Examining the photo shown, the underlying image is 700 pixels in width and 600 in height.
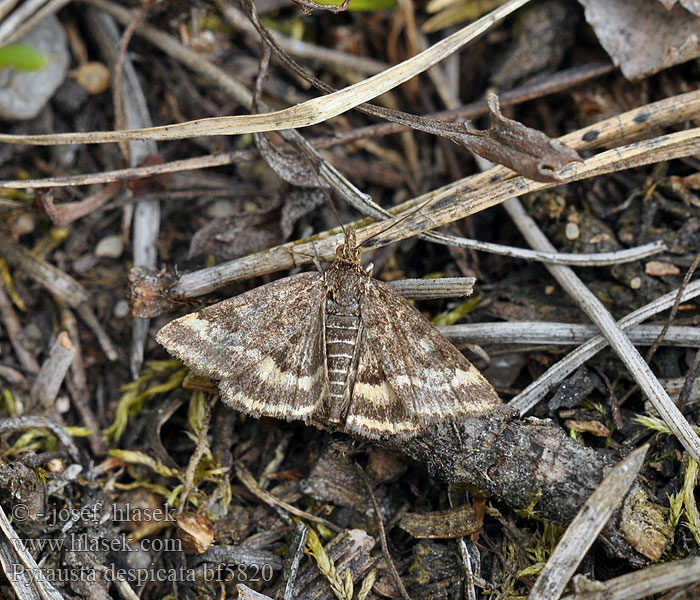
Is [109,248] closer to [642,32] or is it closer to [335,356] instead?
[335,356]

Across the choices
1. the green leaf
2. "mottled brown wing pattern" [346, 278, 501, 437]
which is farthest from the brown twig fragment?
"mottled brown wing pattern" [346, 278, 501, 437]

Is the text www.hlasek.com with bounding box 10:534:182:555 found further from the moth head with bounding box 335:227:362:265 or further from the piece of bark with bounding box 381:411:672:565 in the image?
the moth head with bounding box 335:227:362:265

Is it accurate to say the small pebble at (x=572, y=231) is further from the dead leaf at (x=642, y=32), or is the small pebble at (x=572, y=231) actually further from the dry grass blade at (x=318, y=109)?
the dry grass blade at (x=318, y=109)

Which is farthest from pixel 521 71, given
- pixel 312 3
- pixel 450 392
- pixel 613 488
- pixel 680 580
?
pixel 680 580

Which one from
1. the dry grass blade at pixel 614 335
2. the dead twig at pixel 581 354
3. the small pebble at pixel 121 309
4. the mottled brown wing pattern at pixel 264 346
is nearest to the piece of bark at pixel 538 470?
the dead twig at pixel 581 354

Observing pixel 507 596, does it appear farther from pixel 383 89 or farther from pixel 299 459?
pixel 383 89
